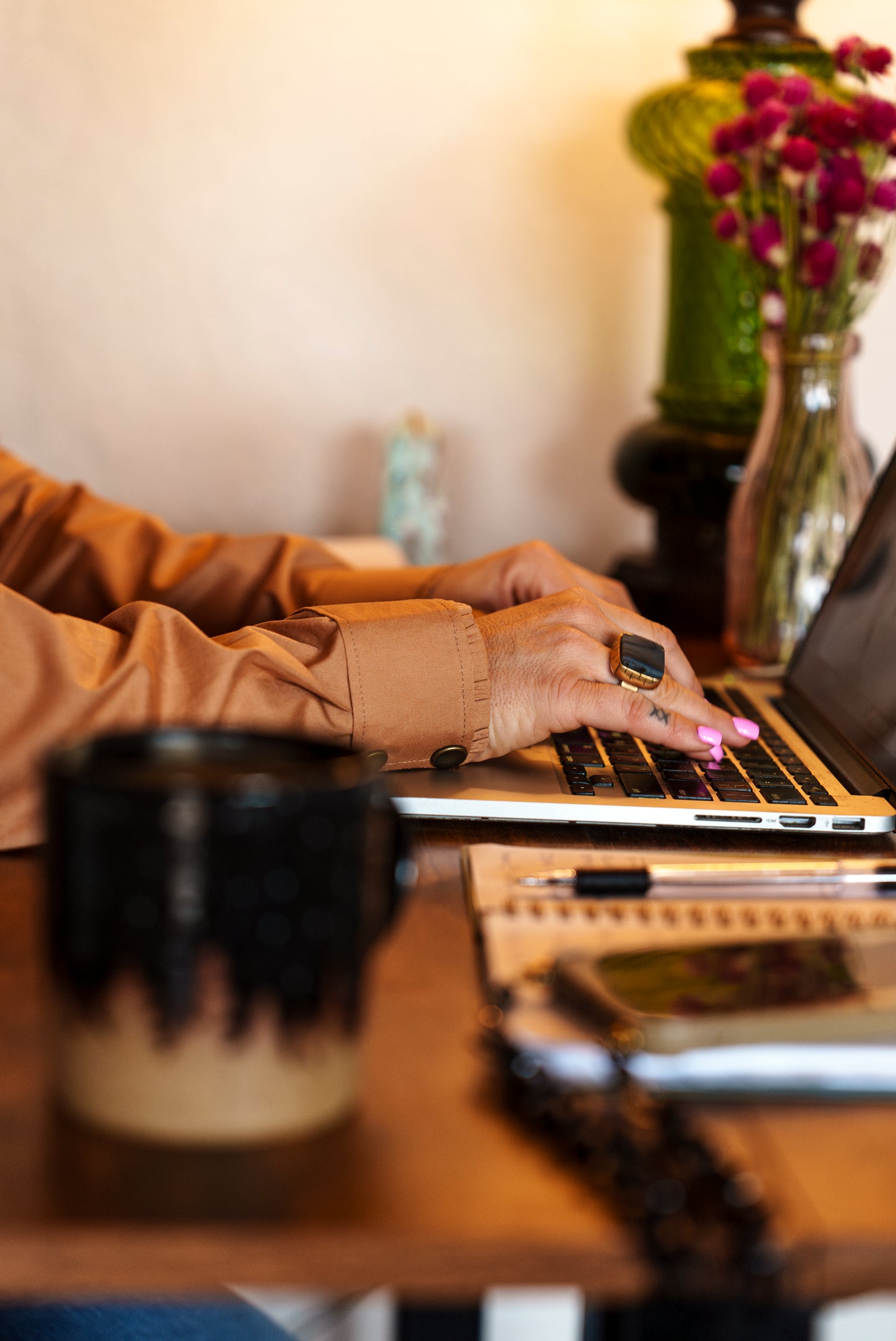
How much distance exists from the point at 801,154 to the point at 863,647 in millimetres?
418

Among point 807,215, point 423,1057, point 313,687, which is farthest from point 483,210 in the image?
point 423,1057

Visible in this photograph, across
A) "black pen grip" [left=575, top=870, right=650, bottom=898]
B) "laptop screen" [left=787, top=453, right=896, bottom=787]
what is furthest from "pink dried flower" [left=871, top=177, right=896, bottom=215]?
"black pen grip" [left=575, top=870, right=650, bottom=898]

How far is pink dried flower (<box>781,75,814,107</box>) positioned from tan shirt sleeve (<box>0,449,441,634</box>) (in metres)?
0.48

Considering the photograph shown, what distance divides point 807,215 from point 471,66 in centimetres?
76

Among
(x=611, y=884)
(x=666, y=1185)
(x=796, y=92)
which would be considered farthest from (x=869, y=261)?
(x=666, y=1185)

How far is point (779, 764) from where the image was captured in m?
0.80

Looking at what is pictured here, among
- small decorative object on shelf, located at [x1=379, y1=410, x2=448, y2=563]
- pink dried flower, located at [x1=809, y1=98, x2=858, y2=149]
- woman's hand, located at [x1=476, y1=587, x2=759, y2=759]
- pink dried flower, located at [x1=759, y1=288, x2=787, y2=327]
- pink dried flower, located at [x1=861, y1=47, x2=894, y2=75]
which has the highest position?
pink dried flower, located at [x1=861, y1=47, x2=894, y2=75]

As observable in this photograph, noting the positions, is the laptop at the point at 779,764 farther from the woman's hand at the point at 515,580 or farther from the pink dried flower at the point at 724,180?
the pink dried flower at the point at 724,180

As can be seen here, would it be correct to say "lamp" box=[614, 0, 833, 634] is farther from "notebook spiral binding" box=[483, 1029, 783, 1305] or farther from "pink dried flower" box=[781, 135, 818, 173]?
"notebook spiral binding" box=[483, 1029, 783, 1305]

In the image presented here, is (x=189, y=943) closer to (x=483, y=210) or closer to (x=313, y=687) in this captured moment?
(x=313, y=687)

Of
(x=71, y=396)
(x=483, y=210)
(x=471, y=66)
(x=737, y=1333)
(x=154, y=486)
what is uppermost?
(x=471, y=66)

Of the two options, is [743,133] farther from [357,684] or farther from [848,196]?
[357,684]

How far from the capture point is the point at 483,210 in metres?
1.75

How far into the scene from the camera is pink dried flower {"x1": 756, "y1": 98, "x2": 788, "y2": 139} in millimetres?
1093
